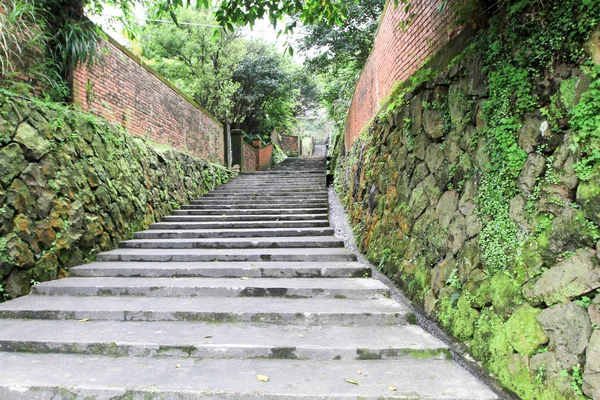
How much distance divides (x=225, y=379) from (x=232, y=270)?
76.9 inches

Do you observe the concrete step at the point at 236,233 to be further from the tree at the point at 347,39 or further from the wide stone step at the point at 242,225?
the tree at the point at 347,39

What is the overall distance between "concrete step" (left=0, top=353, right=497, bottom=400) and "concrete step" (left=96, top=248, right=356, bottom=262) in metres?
2.08

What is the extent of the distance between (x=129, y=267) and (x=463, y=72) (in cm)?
412

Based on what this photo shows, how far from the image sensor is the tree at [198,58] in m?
11.2

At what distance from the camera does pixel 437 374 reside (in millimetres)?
2246

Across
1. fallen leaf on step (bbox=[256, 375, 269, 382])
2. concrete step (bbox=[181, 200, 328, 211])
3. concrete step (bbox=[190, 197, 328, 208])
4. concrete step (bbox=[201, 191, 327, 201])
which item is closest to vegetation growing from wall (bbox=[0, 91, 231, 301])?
concrete step (bbox=[181, 200, 328, 211])

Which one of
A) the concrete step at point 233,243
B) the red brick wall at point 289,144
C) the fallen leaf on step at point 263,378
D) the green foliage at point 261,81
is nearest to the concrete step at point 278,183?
the concrete step at point 233,243

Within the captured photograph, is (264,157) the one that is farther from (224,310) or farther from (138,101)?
(224,310)

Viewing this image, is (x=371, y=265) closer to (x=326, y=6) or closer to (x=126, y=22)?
(x=326, y=6)

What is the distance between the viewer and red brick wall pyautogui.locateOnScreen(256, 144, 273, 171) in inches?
581

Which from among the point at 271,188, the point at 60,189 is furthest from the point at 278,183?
the point at 60,189

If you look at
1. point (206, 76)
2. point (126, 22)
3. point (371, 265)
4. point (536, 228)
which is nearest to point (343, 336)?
point (536, 228)

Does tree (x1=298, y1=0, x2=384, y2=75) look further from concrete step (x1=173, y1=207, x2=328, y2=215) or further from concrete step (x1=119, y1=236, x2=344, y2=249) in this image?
concrete step (x1=119, y1=236, x2=344, y2=249)

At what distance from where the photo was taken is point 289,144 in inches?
958
